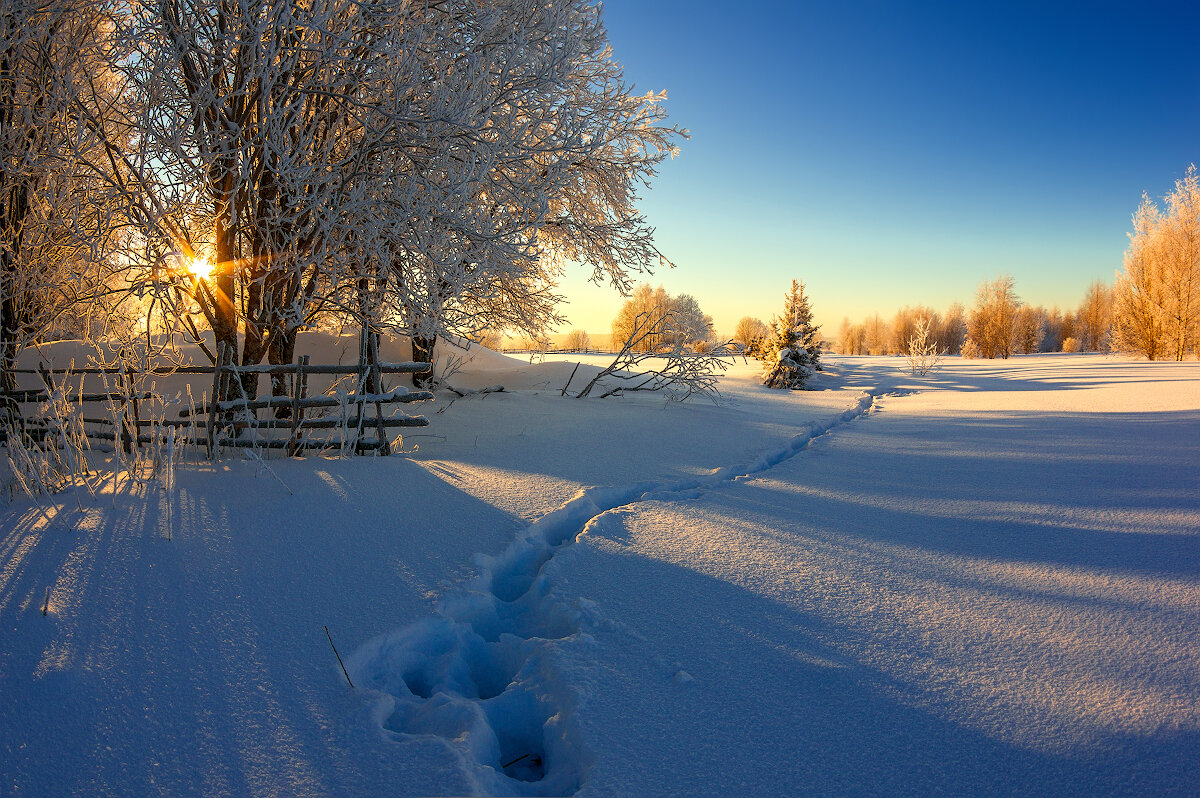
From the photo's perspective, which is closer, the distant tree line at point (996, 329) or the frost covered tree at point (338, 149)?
the frost covered tree at point (338, 149)

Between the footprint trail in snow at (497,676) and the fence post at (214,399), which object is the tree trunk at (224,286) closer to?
the fence post at (214,399)

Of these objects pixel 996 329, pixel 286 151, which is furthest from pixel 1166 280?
pixel 286 151

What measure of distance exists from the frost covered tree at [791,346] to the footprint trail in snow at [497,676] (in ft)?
42.6

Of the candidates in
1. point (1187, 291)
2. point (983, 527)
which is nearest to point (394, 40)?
point (983, 527)

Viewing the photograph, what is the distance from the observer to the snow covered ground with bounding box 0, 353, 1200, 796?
1.80m

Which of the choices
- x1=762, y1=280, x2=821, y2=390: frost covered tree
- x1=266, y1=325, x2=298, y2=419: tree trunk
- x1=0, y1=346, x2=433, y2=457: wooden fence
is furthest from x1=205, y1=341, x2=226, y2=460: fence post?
x1=762, y1=280, x2=821, y2=390: frost covered tree

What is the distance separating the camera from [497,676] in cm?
248

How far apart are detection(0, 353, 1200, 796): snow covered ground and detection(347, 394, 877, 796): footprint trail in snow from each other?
13 mm

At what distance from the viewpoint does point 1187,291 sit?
21.0 meters

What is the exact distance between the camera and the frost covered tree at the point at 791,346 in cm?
1509

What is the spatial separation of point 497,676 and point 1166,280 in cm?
3030

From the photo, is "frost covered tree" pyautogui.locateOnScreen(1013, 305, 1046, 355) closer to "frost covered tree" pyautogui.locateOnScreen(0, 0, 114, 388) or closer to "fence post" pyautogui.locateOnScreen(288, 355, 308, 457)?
"fence post" pyautogui.locateOnScreen(288, 355, 308, 457)

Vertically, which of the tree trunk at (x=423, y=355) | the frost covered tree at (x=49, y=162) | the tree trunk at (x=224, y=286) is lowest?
the tree trunk at (x=423, y=355)

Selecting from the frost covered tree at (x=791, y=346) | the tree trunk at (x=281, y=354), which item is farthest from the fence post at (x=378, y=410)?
the frost covered tree at (x=791, y=346)
